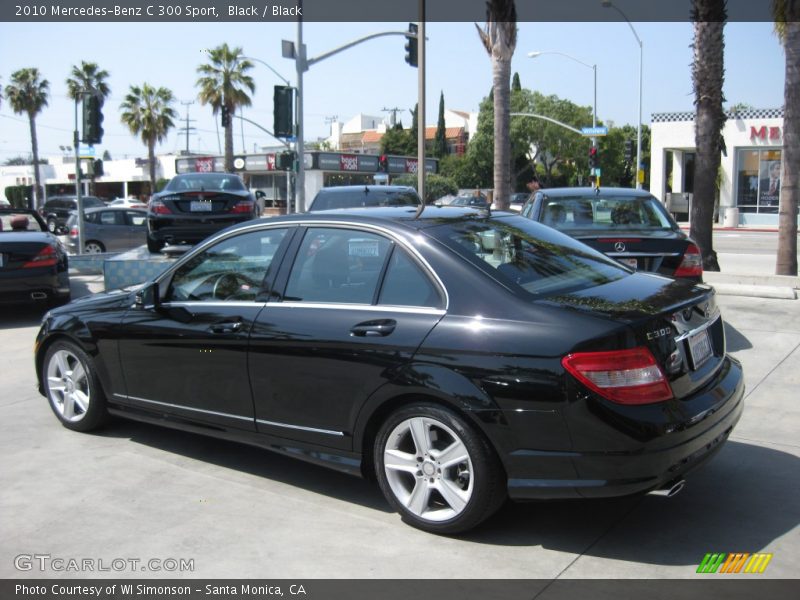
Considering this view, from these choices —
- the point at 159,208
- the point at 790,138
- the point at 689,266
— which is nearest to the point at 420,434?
the point at 689,266

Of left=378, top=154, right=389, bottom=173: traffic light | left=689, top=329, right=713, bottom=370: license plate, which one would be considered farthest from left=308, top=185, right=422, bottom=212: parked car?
left=378, top=154, right=389, bottom=173: traffic light

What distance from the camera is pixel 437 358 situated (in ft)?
12.5

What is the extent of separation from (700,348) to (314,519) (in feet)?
7.22

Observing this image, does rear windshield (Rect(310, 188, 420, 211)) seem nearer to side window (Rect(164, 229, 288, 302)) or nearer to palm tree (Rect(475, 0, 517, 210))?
side window (Rect(164, 229, 288, 302))

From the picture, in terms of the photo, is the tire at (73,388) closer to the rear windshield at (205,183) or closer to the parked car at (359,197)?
the parked car at (359,197)

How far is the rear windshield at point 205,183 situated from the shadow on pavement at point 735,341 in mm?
8055

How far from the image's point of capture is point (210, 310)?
4.83m

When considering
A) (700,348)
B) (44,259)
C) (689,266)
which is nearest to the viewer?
(700,348)

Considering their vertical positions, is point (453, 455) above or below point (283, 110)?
below

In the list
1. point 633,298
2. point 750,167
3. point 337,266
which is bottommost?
point 633,298

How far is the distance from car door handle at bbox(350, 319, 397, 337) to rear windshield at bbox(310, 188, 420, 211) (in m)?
8.04

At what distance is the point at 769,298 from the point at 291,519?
8482mm

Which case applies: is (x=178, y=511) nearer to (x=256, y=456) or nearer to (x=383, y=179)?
(x=256, y=456)

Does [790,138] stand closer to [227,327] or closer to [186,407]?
[227,327]
